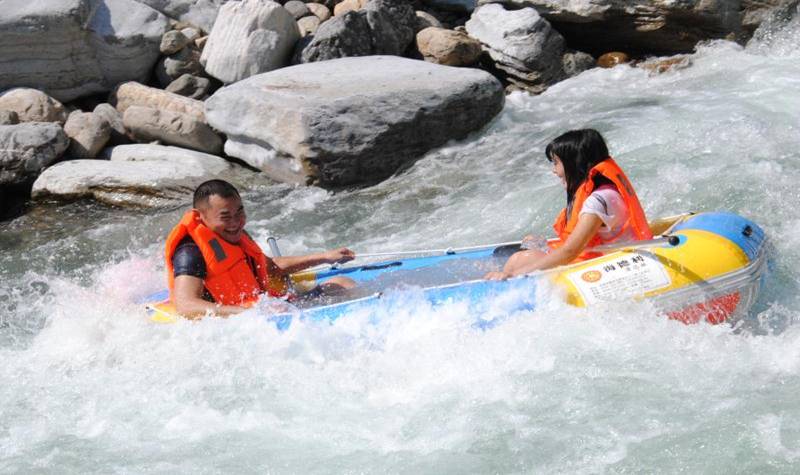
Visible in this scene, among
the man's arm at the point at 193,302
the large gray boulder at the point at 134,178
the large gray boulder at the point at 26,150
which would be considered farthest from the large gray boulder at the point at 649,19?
the man's arm at the point at 193,302

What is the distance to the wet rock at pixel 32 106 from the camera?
9086 millimetres

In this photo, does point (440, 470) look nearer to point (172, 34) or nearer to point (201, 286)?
point (201, 286)

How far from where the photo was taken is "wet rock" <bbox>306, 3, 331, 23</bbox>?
10.8 metres

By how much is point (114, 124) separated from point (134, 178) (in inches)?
47.6

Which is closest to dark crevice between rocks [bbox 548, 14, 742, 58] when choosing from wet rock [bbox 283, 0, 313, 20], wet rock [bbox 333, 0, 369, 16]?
wet rock [bbox 333, 0, 369, 16]

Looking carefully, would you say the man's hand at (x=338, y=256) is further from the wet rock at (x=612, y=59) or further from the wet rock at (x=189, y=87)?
the wet rock at (x=612, y=59)

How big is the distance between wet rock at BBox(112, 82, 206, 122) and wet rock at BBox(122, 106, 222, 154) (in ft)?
0.46

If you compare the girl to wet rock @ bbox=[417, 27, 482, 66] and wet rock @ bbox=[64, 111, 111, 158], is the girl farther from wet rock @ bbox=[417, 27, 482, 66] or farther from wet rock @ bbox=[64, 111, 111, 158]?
wet rock @ bbox=[417, 27, 482, 66]

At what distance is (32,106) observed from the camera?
9102 millimetres

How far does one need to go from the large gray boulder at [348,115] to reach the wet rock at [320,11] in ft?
6.41

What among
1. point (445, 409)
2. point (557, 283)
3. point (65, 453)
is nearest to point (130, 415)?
point (65, 453)

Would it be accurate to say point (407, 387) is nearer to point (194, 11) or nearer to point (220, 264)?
point (220, 264)

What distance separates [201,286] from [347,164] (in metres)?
3.37

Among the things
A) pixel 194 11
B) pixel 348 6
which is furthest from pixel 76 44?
pixel 348 6
